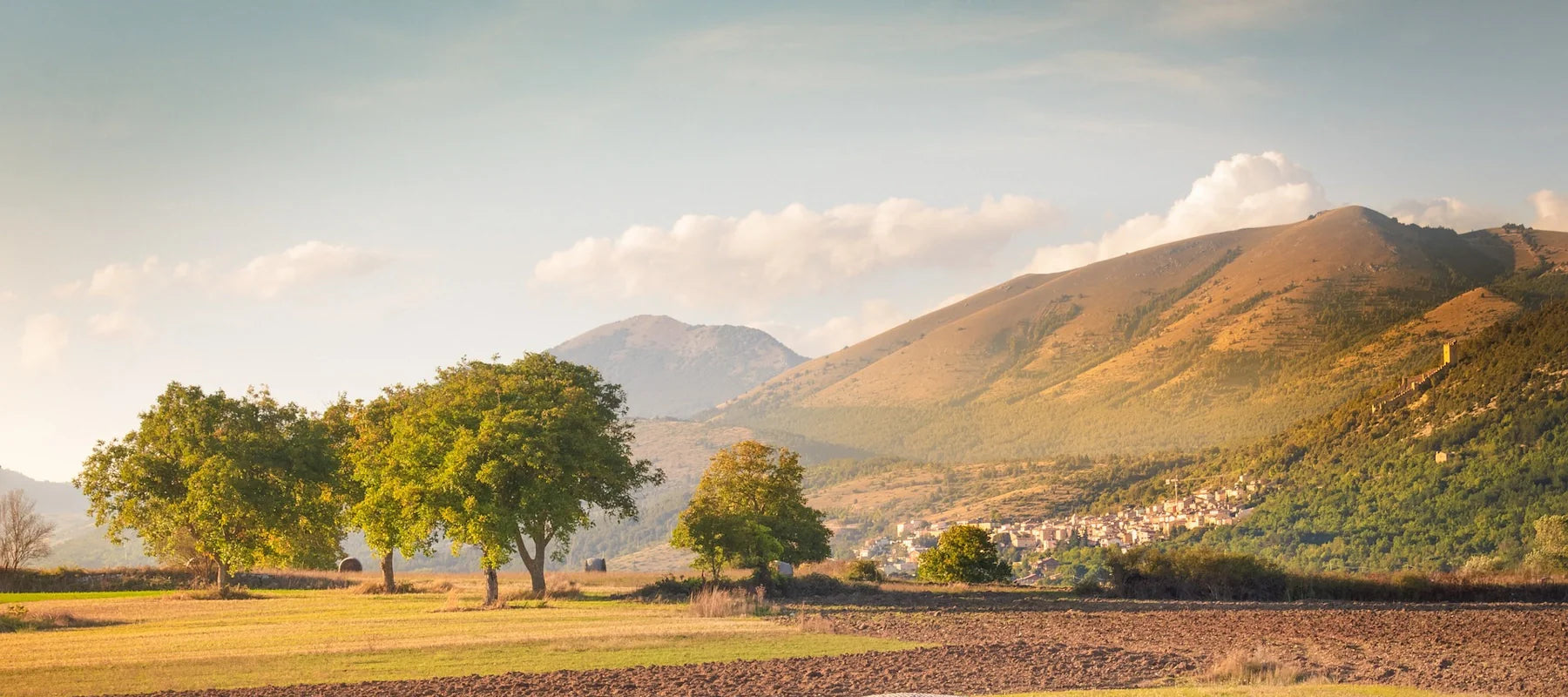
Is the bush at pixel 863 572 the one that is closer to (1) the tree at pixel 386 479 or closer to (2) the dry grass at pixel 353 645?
(2) the dry grass at pixel 353 645

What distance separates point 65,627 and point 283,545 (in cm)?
2491

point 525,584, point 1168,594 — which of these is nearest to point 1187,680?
point 1168,594

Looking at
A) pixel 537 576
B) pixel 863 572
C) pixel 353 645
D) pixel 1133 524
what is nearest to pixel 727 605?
pixel 537 576

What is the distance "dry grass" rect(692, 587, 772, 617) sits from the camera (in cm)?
4744

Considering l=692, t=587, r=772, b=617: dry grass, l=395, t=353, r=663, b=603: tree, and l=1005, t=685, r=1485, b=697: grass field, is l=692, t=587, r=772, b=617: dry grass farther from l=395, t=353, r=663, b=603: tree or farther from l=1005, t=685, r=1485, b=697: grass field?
l=1005, t=685, r=1485, b=697: grass field

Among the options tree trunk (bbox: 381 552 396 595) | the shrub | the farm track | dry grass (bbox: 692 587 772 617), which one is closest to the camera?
the farm track

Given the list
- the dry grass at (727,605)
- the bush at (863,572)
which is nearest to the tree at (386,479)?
the dry grass at (727,605)

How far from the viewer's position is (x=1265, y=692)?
2464 centimetres

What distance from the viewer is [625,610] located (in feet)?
161

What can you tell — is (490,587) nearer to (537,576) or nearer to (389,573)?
(537,576)

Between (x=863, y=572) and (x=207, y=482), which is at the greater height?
(x=207, y=482)

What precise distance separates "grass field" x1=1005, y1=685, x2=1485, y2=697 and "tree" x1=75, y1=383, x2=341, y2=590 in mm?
49677

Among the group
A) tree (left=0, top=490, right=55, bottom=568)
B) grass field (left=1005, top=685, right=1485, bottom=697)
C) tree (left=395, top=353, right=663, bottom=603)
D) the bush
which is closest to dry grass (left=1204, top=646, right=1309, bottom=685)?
grass field (left=1005, top=685, right=1485, bottom=697)

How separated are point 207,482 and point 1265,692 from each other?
53939 mm
